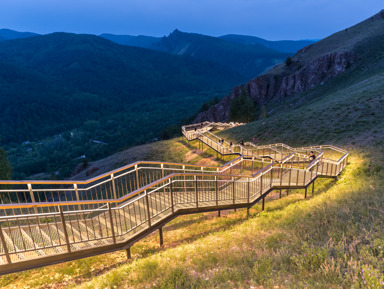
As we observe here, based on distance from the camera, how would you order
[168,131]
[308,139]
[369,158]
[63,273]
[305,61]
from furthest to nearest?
[168,131] → [305,61] → [308,139] → [369,158] → [63,273]

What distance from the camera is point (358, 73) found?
139 feet

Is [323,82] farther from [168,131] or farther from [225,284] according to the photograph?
[225,284]

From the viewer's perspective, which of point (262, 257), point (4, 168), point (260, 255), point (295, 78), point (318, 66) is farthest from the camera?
point (295, 78)

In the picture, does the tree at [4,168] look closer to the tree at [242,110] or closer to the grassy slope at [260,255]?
the grassy slope at [260,255]

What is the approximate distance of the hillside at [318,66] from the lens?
154 feet

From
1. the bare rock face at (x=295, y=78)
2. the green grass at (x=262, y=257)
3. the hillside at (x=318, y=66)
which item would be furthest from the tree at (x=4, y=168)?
→ the bare rock face at (x=295, y=78)

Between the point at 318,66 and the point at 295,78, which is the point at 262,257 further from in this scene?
the point at 295,78

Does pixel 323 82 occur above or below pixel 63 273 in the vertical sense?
above

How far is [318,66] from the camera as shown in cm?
5197

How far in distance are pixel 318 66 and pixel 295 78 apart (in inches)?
216

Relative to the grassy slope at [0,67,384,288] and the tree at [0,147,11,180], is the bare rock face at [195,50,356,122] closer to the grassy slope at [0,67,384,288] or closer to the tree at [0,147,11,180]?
the grassy slope at [0,67,384,288]

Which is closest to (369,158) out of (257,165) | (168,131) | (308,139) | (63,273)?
Result: (257,165)

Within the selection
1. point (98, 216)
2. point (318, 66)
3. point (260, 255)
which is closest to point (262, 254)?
point (260, 255)

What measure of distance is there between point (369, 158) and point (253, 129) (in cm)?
1608
